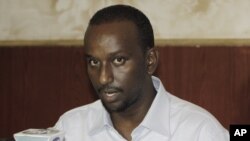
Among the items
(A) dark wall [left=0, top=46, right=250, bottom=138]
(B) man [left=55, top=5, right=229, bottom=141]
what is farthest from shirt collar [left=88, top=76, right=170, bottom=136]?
(A) dark wall [left=0, top=46, right=250, bottom=138]

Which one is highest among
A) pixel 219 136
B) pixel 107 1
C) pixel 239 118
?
pixel 107 1

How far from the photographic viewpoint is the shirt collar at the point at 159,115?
1120 millimetres

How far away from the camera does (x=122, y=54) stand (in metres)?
1.05

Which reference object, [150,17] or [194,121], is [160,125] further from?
[150,17]

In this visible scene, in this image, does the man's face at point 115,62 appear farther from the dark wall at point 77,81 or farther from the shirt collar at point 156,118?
the dark wall at point 77,81

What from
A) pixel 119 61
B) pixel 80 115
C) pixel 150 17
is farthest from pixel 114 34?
pixel 150 17

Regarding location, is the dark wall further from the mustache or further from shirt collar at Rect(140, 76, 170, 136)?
the mustache

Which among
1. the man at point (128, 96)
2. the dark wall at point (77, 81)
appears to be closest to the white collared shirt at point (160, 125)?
the man at point (128, 96)

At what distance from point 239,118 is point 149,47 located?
579 mm

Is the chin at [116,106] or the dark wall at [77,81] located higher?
the chin at [116,106]

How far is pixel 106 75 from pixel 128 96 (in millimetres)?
95

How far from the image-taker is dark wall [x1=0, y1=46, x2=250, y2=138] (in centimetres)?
154

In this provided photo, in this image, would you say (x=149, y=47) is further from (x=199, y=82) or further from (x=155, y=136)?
(x=199, y=82)

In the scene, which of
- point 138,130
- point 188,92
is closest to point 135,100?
point 138,130
